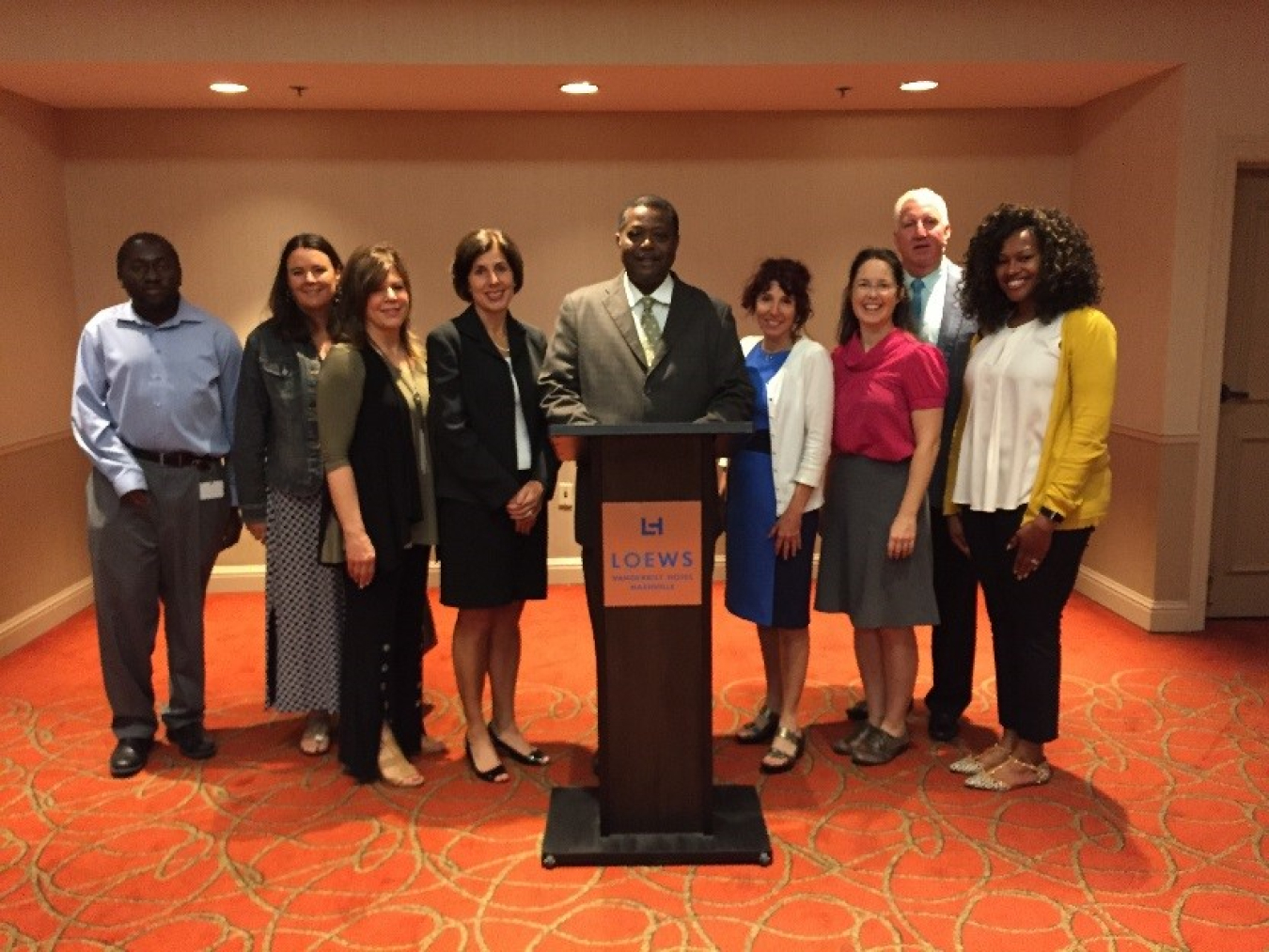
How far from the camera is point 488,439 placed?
2992 millimetres

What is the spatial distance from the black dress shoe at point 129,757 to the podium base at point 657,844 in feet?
4.72

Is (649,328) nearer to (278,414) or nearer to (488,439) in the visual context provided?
(488,439)

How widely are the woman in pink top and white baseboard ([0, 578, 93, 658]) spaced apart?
3547 millimetres

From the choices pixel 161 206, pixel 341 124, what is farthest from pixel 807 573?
pixel 161 206

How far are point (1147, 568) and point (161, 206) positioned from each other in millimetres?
5086

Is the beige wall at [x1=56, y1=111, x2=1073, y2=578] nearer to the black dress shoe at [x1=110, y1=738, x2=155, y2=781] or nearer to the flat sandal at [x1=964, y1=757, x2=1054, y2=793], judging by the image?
the black dress shoe at [x1=110, y1=738, x2=155, y2=781]

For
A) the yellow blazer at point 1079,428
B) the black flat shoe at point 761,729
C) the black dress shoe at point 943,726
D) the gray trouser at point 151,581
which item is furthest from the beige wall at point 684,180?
the black flat shoe at point 761,729

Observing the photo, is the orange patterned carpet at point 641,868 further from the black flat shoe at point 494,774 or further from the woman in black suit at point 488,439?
the woman in black suit at point 488,439

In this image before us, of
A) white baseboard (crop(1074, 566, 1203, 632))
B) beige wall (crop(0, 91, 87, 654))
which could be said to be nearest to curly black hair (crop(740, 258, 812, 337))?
white baseboard (crop(1074, 566, 1203, 632))

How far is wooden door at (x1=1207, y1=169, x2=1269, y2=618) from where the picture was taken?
4547 mm

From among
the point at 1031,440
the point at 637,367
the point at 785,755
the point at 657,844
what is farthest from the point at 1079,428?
the point at 657,844

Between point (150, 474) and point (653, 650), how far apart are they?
1.77m

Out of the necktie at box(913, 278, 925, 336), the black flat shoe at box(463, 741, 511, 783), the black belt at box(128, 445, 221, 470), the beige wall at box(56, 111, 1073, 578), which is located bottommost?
the black flat shoe at box(463, 741, 511, 783)

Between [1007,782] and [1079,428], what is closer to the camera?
[1079,428]
